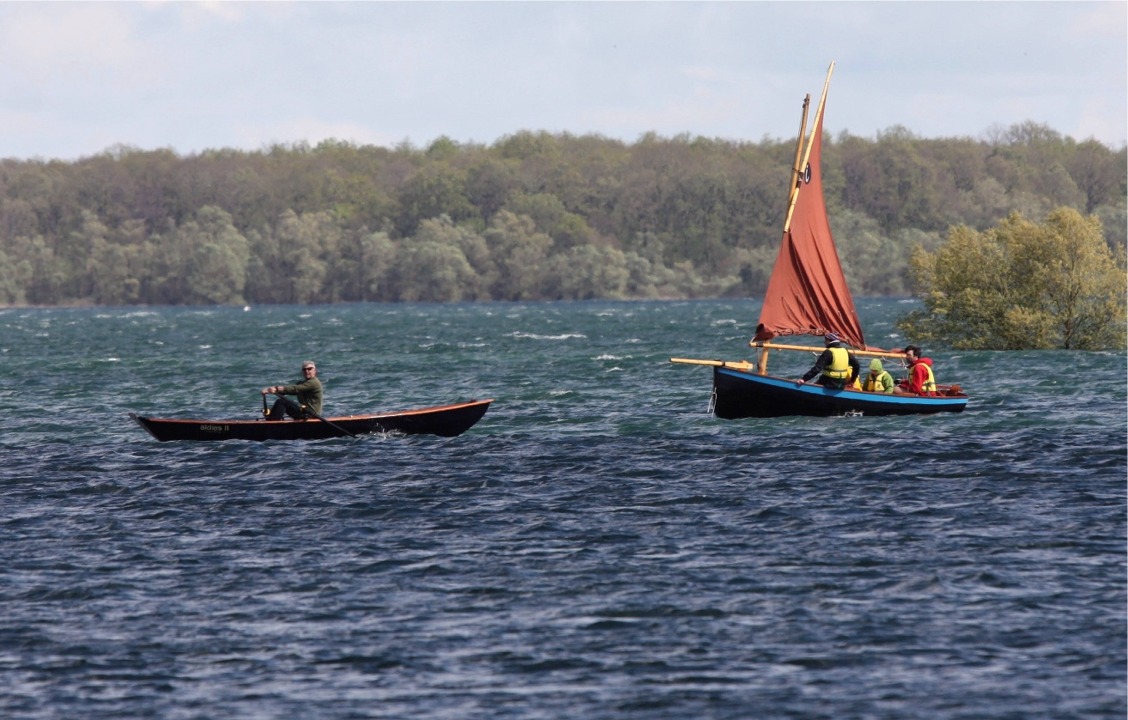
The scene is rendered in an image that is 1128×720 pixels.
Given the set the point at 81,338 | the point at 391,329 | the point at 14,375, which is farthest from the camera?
the point at 391,329

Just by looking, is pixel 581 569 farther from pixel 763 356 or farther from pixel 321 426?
pixel 763 356

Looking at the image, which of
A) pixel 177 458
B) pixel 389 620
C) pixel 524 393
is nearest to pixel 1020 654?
pixel 389 620

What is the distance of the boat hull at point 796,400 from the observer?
1559 inches

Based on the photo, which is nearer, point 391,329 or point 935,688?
point 935,688

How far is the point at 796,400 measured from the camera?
130 ft

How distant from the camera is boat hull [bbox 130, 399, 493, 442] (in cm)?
3578

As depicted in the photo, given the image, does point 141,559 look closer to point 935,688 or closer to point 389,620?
point 389,620

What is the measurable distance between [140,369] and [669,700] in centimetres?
5420

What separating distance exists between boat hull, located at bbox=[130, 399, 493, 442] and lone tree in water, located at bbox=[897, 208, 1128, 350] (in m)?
35.2

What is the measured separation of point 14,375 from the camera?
211 feet

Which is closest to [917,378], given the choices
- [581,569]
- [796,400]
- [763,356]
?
[796,400]

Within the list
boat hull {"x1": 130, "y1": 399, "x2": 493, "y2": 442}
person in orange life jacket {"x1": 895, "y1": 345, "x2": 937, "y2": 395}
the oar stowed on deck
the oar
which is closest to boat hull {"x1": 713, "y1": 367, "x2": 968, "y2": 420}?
the oar stowed on deck

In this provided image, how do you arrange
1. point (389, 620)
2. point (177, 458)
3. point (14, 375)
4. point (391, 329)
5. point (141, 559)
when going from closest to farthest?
point (389, 620), point (141, 559), point (177, 458), point (14, 375), point (391, 329)

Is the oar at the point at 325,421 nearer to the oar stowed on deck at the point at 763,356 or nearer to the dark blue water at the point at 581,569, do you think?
the dark blue water at the point at 581,569
